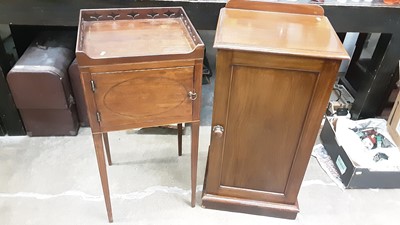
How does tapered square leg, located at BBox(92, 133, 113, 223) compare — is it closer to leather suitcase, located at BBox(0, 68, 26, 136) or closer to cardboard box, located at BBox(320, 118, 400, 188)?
leather suitcase, located at BBox(0, 68, 26, 136)

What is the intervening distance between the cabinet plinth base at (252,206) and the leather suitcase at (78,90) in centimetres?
84

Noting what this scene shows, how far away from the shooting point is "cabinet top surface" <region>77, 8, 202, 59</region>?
1085mm

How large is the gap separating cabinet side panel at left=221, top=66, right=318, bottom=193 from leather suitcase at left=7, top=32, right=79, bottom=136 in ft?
2.96

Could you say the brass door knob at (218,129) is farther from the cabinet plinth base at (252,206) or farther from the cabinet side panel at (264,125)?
the cabinet plinth base at (252,206)

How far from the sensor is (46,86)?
166 cm

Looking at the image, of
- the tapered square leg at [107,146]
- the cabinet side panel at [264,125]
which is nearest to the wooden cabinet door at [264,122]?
the cabinet side panel at [264,125]

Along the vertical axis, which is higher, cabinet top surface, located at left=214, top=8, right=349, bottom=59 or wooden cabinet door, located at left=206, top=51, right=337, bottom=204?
cabinet top surface, located at left=214, top=8, right=349, bottom=59

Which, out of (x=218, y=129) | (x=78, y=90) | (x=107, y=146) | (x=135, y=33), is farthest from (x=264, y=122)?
(x=78, y=90)

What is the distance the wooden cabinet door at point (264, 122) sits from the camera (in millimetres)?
1103

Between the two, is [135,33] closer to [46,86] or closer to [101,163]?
[101,163]

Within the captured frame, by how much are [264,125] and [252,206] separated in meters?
0.44

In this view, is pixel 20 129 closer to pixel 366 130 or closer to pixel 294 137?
pixel 294 137

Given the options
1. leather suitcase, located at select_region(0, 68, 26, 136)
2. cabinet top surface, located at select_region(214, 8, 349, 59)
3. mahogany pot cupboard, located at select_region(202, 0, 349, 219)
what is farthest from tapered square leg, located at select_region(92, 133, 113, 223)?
leather suitcase, located at select_region(0, 68, 26, 136)

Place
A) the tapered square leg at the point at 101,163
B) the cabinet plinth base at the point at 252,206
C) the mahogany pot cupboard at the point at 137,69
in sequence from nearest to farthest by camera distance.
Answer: the mahogany pot cupboard at the point at 137,69, the tapered square leg at the point at 101,163, the cabinet plinth base at the point at 252,206
